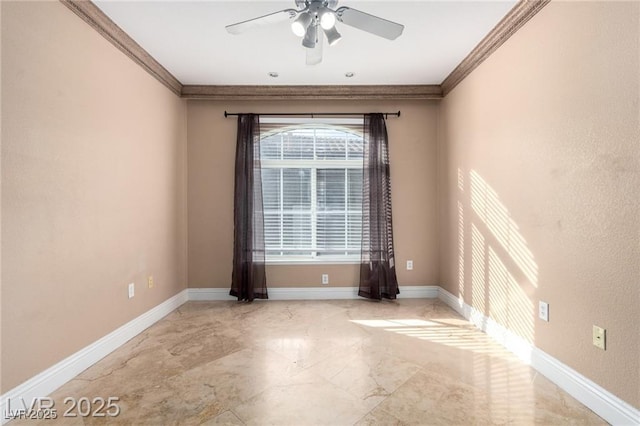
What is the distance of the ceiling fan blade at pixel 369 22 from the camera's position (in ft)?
5.84

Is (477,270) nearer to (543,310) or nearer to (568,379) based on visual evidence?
(543,310)

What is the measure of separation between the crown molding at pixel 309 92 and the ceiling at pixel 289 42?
0.09m

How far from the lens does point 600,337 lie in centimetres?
166

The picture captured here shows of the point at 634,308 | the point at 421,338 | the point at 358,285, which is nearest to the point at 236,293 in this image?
the point at 358,285

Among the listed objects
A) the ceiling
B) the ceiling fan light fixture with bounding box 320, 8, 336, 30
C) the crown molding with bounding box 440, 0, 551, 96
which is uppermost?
the ceiling

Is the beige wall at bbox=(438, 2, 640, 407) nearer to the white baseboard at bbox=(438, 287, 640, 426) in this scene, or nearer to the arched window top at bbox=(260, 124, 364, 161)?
the white baseboard at bbox=(438, 287, 640, 426)

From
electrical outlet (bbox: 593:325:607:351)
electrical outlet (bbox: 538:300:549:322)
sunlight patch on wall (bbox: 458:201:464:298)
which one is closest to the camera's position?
electrical outlet (bbox: 593:325:607:351)

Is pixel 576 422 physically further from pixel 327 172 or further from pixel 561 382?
pixel 327 172

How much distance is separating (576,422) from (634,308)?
27.1 inches

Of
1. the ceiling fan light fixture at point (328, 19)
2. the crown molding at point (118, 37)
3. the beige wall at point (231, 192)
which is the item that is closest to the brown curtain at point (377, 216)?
the beige wall at point (231, 192)

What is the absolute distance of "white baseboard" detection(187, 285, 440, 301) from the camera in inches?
146

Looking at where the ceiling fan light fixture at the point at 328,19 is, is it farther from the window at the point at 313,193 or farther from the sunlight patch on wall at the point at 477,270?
the sunlight patch on wall at the point at 477,270

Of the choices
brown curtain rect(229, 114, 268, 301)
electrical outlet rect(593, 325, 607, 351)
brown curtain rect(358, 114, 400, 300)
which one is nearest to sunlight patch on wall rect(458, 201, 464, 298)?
brown curtain rect(358, 114, 400, 300)

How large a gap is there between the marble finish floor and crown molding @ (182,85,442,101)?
258cm
